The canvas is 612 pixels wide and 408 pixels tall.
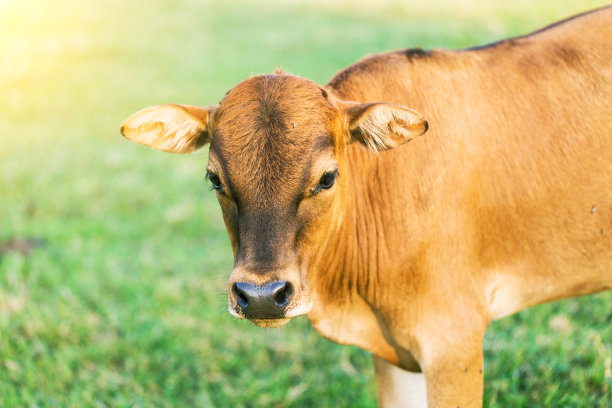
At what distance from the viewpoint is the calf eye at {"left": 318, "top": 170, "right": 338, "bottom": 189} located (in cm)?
285

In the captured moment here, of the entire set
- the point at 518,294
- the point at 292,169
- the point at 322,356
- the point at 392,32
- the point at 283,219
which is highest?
the point at 292,169

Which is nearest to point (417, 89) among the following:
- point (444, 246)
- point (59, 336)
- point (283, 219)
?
A: point (444, 246)

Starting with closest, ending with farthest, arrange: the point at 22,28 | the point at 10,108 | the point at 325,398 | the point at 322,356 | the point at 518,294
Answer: the point at 518,294
the point at 325,398
the point at 322,356
the point at 10,108
the point at 22,28

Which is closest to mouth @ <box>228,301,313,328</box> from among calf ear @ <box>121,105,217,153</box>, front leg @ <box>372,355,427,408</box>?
calf ear @ <box>121,105,217,153</box>

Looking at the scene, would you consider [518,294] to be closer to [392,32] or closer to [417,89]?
[417,89]

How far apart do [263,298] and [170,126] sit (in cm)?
108

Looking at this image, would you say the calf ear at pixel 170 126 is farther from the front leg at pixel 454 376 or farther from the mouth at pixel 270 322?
the front leg at pixel 454 376

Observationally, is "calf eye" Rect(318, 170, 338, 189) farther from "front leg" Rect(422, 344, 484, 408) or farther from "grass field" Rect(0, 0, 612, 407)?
"grass field" Rect(0, 0, 612, 407)

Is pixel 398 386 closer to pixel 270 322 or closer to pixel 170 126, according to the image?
pixel 270 322

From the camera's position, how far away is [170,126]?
3137mm

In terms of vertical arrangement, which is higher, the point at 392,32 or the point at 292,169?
the point at 292,169

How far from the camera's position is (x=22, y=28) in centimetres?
1479

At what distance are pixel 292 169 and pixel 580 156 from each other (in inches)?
56.7

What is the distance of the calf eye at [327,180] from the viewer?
285 cm
